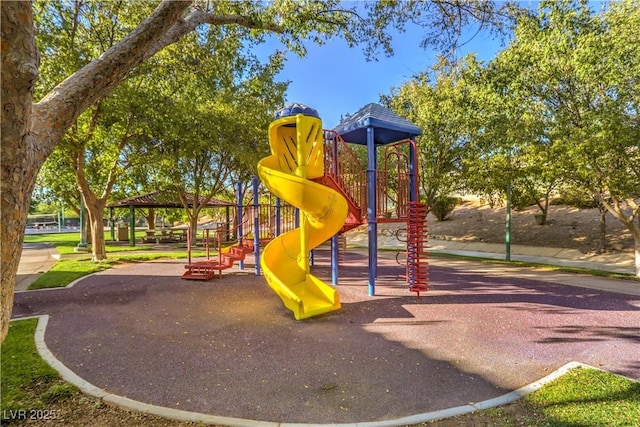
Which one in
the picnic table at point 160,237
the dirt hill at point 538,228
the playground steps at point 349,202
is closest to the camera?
the playground steps at point 349,202

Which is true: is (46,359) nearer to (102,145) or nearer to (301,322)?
(301,322)

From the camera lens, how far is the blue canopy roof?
769 cm

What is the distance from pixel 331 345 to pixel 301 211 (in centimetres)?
286

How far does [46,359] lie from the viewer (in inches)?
167

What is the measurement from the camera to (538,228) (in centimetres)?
1956

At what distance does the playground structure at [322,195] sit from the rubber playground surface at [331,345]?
26.8 inches

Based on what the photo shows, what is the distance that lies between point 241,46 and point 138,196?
700 inches

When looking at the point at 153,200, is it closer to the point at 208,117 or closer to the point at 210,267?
the point at 208,117

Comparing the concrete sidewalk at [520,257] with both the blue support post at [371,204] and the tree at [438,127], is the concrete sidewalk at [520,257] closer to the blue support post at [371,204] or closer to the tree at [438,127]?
the tree at [438,127]

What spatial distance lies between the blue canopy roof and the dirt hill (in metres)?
12.8

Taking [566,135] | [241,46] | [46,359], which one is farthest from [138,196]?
[566,135]

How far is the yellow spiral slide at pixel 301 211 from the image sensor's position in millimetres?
6102

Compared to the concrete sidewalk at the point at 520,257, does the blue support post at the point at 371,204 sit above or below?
above

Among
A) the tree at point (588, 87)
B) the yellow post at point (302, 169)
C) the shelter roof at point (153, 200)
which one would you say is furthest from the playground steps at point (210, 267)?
the shelter roof at point (153, 200)
